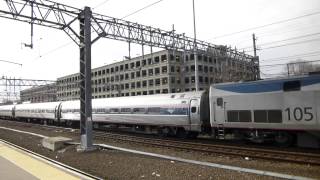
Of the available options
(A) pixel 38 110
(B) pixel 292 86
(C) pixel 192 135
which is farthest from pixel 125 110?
(A) pixel 38 110

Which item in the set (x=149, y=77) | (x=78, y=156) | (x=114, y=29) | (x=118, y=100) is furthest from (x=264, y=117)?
(x=149, y=77)

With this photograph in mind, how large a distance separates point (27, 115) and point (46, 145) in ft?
145

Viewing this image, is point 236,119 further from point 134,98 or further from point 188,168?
point 134,98

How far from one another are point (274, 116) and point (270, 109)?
44 centimetres

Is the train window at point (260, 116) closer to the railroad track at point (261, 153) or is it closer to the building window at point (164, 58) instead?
the railroad track at point (261, 153)

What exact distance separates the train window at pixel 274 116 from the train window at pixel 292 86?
4.02 ft

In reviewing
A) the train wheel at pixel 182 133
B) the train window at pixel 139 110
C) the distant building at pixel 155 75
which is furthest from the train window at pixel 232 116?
the distant building at pixel 155 75

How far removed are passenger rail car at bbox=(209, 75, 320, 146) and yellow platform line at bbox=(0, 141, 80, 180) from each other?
10.5m

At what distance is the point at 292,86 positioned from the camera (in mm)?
19266

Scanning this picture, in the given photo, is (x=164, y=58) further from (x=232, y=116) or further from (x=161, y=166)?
(x=161, y=166)

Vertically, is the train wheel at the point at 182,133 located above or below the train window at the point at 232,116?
below

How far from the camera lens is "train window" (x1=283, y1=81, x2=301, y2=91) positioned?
62.3 ft

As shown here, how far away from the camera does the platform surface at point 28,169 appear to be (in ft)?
45.6

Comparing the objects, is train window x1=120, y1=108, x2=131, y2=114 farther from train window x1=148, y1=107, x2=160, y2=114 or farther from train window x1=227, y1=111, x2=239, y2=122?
train window x1=227, y1=111, x2=239, y2=122
